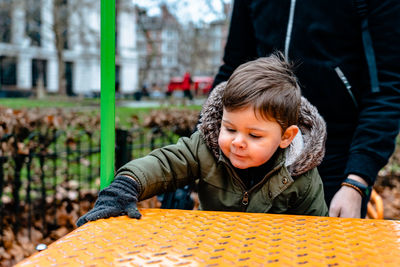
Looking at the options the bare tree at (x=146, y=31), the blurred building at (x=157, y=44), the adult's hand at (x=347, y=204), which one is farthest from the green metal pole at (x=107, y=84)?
the bare tree at (x=146, y=31)

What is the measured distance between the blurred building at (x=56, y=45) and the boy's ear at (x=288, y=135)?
14.5 metres

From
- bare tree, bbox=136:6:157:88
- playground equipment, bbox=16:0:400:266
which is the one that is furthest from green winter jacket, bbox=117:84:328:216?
bare tree, bbox=136:6:157:88

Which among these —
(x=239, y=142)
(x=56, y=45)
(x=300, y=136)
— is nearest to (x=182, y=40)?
(x=56, y=45)

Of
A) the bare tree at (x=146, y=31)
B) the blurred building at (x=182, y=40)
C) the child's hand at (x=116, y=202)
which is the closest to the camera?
the child's hand at (x=116, y=202)

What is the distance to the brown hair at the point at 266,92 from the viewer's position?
4.00 ft

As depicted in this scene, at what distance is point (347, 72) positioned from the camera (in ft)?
5.14

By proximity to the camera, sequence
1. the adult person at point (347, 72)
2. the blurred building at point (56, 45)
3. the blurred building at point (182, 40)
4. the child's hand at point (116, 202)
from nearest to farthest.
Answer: the child's hand at point (116, 202) < the adult person at point (347, 72) < the blurred building at point (182, 40) < the blurred building at point (56, 45)

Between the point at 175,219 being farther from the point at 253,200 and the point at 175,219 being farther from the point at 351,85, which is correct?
the point at 351,85

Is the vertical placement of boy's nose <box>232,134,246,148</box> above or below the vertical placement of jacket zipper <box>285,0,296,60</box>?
below

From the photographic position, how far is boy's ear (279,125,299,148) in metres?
1.34

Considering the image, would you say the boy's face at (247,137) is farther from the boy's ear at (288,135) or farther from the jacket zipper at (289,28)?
the jacket zipper at (289,28)

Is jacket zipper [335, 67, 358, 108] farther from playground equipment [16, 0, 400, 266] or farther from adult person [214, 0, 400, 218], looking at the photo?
playground equipment [16, 0, 400, 266]

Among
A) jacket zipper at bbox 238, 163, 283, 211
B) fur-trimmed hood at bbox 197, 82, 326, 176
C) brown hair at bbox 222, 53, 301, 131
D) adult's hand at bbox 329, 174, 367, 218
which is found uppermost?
brown hair at bbox 222, 53, 301, 131

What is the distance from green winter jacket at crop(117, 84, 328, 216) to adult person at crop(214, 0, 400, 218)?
5.8 inches
